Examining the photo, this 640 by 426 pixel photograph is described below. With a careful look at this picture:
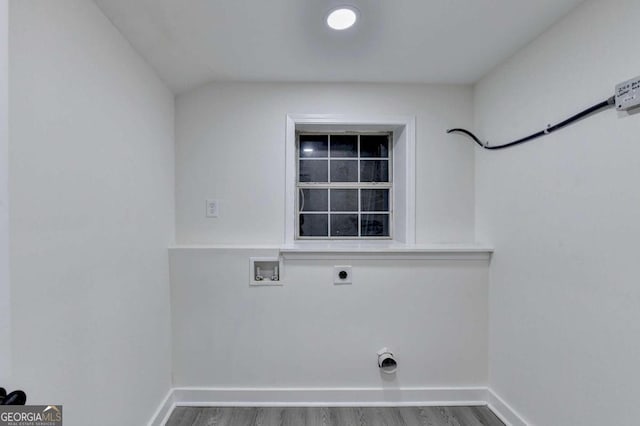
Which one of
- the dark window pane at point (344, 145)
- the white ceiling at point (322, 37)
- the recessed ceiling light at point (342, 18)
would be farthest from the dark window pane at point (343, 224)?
the recessed ceiling light at point (342, 18)

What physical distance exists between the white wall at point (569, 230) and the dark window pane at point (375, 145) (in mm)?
740

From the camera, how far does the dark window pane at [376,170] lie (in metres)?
2.27

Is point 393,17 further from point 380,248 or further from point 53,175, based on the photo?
point 53,175

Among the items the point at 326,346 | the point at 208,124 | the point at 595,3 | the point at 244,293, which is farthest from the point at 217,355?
the point at 595,3

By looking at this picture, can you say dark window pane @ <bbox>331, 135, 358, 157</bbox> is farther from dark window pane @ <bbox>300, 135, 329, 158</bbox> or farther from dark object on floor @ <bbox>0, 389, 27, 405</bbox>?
dark object on floor @ <bbox>0, 389, 27, 405</bbox>

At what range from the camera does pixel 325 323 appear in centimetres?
186

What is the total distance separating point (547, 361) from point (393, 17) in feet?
6.00

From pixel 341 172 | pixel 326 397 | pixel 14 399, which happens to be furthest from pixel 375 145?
pixel 14 399

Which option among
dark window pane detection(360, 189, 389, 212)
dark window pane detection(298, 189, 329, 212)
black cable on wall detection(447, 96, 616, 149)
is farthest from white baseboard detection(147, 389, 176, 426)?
black cable on wall detection(447, 96, 616, 149)

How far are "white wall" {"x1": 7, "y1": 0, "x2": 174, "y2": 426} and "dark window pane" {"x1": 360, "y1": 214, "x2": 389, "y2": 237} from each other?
145cm

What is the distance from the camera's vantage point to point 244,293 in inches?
72.7

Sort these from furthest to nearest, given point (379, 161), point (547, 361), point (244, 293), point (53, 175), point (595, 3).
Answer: point (379, 161), point (244, 293), point (547, 361), point (595, 3), point (53, 175)

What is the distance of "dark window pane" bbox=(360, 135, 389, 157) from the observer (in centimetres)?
228

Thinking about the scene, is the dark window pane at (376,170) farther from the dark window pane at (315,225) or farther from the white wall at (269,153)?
the dark window pane at (315,225)
